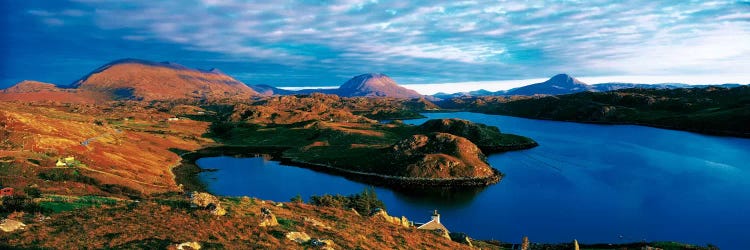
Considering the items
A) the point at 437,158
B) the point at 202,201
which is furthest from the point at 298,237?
the point at 437,158

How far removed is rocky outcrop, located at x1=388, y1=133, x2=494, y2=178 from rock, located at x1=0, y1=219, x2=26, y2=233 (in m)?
125

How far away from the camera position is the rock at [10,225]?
→ 2318cm

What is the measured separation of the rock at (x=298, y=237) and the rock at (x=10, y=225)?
49.9 feet

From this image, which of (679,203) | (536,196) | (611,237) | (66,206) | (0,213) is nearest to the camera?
(0,213)

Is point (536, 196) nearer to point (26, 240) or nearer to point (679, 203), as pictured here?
point (679, 203)

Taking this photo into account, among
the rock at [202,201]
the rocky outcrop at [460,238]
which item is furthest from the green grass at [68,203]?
the rocky outcrop at [460,238]

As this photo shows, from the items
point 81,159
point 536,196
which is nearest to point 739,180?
point 536,196

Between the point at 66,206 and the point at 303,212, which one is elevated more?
the point at 66,206

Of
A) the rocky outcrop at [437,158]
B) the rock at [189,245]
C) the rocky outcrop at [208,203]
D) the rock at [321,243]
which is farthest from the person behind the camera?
the rocky outcrop at [437,158]

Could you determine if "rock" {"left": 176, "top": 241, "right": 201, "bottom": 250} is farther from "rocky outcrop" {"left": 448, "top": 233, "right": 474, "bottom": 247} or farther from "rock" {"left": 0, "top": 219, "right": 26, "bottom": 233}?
"rocky outcrop" {"left": 448, "top": 233, "right": 474, "bottom": 247}

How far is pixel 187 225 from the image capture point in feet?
85.8

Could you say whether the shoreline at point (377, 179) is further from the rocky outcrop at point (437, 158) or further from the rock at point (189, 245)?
the rock at point (189, 245)

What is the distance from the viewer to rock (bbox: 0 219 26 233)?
76.0 ft

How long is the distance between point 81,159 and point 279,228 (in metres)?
90.8
